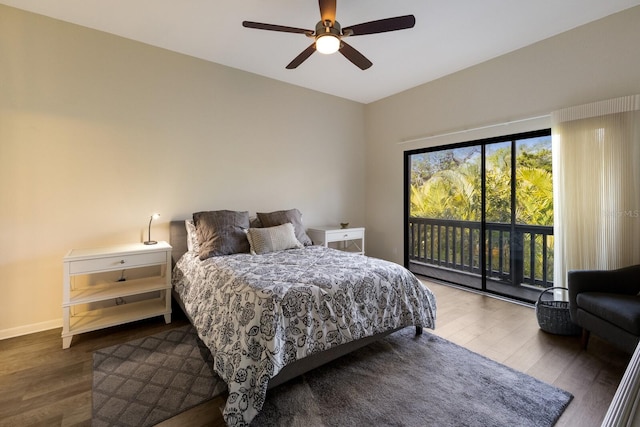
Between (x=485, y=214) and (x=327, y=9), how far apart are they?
2.96 metres

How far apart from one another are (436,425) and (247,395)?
1023mm

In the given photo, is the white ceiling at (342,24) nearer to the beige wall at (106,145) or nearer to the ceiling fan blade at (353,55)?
the beige wall at (106,145)

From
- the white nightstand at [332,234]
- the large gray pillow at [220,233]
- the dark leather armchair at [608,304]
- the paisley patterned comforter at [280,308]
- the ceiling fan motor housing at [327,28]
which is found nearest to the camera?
the paisley patterned comforter at [280,308]

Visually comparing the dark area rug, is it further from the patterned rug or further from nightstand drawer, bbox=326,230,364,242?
nightstand drawer, bbox=326,230,364,242

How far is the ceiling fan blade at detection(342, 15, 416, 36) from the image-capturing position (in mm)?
1952

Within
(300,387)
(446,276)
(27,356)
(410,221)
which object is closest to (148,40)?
(27,356)

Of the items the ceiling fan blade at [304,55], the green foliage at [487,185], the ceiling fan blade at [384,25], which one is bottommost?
the green foliage at [487,185]

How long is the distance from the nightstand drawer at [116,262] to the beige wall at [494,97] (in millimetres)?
3324

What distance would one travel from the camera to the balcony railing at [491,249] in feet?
10.6

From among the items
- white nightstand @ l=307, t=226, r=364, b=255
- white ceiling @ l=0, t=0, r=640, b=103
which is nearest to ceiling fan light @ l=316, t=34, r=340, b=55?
white ceiling @ l=0, t=0, r=640, b=103

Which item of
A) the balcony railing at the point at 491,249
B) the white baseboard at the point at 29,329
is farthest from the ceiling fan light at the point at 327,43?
the white baseboard at the point at 29,329

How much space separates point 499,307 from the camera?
3131 mm

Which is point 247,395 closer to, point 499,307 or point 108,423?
point 108,423

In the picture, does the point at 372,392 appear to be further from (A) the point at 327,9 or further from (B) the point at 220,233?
(A) the point at 327,9
